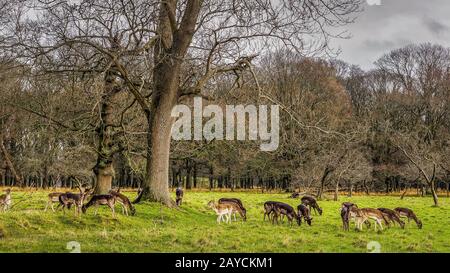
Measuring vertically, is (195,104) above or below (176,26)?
below

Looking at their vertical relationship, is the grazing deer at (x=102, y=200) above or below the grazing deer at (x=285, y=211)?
above

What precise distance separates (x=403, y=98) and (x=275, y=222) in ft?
144

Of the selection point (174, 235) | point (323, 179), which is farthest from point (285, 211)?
point (323, 179)

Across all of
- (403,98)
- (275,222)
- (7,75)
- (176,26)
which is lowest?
(275,222)

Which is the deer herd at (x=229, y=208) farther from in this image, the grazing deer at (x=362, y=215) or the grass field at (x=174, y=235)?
the grass field at (x=174, y=235)

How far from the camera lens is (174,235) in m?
12.3

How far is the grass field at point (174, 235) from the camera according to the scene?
1070 centimetres

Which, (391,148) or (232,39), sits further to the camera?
(391,148)

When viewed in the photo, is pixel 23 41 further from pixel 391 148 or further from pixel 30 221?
pixel 391 148

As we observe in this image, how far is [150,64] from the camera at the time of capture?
1616 centimetres

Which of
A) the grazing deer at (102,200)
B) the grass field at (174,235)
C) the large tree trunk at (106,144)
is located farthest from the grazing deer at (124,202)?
the large tree trunk at (106,144)

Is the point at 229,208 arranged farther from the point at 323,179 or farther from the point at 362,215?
the point at 323,179
